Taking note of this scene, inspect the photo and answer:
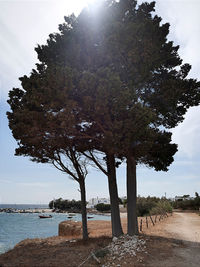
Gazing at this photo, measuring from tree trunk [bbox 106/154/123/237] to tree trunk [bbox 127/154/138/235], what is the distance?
0.52 meters

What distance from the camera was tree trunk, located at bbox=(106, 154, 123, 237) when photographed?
34.0 ft

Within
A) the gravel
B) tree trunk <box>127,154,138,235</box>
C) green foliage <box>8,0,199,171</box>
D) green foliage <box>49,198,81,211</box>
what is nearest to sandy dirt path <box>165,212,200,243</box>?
tree trunk <box>127,154,138,235</box>

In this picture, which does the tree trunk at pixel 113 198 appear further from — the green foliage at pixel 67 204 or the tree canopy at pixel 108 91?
the green foliage at pixel 67 204

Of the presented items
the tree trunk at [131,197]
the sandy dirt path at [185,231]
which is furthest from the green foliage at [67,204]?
the tree trunk at [131,197]

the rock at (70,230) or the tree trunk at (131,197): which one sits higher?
the tree trunk at (131,197)

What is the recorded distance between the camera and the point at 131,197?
10.5 meters

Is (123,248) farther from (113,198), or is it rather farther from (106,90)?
(106,90)

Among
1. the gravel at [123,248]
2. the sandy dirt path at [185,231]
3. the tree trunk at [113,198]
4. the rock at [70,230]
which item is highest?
the tree trunk at [113,198]

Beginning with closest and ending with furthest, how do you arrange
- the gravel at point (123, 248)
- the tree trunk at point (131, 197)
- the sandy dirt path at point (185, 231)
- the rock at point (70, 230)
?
the gravel at point (123, 248), the tree trunk at point (131, 197), the sandy dirt path at point (185, 231), the rock at point (70, 230)

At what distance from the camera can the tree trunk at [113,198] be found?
34.0ft

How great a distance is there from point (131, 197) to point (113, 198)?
880mm

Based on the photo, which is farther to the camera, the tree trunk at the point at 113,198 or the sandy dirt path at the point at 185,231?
the sandy dirt path at the point at 185,231

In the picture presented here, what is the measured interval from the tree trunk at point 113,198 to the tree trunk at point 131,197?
1.70 feet

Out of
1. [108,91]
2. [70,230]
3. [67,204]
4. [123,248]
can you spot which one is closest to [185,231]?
[123,248]
